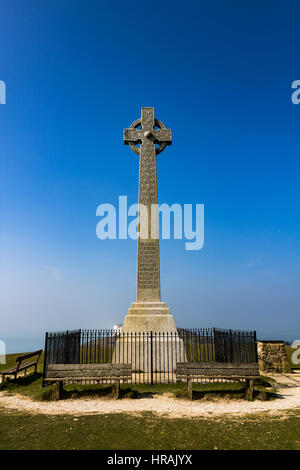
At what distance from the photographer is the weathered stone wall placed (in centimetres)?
1441

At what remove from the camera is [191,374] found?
9.07 metres

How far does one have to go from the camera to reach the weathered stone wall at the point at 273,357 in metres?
14.4

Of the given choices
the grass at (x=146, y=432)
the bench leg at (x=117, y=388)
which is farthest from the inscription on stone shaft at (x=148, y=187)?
the grass at (x=146, y=432)

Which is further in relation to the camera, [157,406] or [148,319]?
[148,319]

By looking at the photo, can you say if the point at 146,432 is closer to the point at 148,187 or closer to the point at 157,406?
the point at 157,406

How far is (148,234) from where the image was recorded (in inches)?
595

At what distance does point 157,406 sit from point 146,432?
217 centimetres

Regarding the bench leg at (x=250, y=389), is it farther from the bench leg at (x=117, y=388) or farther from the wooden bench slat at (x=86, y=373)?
the bench leg at (x=117, y=388)

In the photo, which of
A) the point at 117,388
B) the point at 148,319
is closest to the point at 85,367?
the point at 117,388

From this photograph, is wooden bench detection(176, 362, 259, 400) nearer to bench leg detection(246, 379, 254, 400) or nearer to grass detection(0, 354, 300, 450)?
bench leg detection(246, 379, 254, 400)

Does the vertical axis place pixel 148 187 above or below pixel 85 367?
above

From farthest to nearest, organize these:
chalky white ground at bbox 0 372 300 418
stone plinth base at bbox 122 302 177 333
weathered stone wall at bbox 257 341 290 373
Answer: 1. weathered stone wall at bbox 257 341 290 373
2. stone plinth base at bbox 122 302 177 333
3. chalky white ground at bbox 0 372 300 418

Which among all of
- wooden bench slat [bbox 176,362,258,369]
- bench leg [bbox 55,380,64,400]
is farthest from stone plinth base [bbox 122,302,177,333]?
bench leg [bbox 55,380,64,400]

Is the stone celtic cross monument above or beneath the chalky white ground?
above
